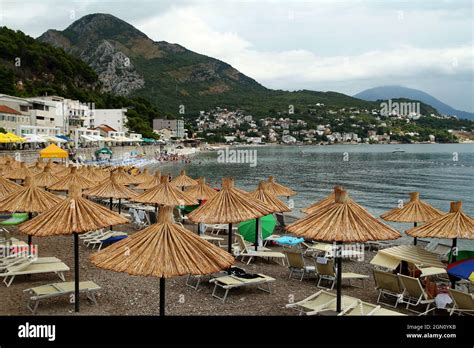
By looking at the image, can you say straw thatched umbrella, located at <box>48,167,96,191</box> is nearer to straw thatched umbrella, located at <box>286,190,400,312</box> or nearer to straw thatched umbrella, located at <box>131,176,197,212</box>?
straw thatched umbrella, located at <box>131,176,197,212</box>

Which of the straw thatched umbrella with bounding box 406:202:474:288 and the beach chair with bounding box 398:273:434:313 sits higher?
the straw thatched umbrella with bounding box 406:202:474:288

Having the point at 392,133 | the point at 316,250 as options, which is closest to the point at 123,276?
the point at 316,250

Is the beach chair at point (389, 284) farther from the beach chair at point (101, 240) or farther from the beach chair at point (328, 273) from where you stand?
the beach chair at point (101, 240)

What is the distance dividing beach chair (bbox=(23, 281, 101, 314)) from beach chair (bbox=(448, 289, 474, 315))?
6.34 metres

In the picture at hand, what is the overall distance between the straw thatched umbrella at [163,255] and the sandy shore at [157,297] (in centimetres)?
228

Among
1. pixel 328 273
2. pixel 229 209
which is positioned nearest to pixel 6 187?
pixel 229 209

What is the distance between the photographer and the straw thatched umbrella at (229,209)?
10.7 meters

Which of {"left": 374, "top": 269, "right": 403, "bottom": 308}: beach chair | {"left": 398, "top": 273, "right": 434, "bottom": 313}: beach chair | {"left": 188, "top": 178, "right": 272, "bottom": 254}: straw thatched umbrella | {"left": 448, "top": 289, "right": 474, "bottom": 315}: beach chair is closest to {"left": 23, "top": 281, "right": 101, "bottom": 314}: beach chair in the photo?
{"left": 188, "top": 178, "right": 272, "bottom": 254}: straw thatched umbrella

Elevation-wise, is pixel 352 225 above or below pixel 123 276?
above

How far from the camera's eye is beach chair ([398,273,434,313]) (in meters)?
8.89

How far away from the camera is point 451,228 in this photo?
1003cm
